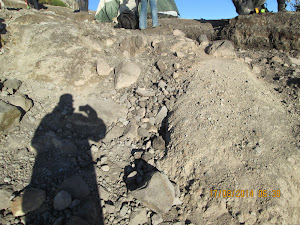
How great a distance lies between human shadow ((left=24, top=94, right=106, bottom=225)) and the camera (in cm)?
167

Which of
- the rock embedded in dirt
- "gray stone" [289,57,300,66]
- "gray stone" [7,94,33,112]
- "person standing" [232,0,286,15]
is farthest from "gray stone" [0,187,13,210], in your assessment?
"person standing" [232,0,286,15]

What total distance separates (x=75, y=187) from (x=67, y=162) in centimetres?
42

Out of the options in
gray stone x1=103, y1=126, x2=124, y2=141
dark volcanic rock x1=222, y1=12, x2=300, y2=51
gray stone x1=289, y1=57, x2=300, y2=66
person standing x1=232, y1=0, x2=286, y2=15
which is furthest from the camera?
person standing x1=232, y1=0, x2=286, y2=15

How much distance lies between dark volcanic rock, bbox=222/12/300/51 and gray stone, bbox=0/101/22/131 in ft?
13.3

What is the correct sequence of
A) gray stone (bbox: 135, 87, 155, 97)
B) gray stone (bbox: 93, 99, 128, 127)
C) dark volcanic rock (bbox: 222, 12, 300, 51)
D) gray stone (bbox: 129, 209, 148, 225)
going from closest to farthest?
gray stone (bbox: 129, 209, 148, 225) < gray stone (bbox: 93, 99, 128, 127) < gray stone (bbox: 135, 87, 155, 97) < dark volcanic rock (bbox: 222, 12, 300, 51)

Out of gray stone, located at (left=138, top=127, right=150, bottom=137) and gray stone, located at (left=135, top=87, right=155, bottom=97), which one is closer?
gray stone, located at (left=138, top=127, right=150, bottom=137)

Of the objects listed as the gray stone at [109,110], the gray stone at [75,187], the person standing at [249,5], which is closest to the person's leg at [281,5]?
the person standing at [249,5]

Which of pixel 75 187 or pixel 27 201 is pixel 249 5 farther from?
pixel 27 201

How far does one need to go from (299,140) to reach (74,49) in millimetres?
3672

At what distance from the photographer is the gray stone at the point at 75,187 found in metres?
1.81

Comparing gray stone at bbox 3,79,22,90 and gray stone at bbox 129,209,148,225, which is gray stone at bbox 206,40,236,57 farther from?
gray stone at bbox 3,79,22,90

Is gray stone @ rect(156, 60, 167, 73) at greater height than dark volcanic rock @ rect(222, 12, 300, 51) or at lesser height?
lesser

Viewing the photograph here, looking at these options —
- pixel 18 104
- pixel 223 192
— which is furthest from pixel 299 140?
pixel 18 104

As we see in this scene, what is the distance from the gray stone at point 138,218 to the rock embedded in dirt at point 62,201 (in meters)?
0.59
